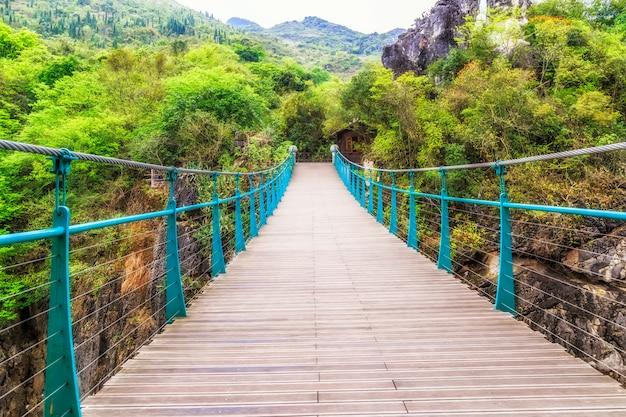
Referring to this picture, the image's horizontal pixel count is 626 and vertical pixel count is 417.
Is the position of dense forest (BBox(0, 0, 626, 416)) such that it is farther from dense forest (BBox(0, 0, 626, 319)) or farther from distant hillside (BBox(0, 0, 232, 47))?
distant hillside (BBox(0, 0, 232, 47))

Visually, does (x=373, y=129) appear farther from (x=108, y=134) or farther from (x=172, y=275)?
(x=172, y=275)

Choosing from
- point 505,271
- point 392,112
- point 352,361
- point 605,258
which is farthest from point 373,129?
point 352,361

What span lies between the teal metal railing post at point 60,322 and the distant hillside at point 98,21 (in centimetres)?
9216

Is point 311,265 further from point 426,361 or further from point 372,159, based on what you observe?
point 372,159

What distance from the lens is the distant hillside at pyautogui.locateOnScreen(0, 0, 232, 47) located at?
299ft

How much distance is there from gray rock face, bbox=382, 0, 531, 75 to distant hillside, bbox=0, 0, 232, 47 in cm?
6778

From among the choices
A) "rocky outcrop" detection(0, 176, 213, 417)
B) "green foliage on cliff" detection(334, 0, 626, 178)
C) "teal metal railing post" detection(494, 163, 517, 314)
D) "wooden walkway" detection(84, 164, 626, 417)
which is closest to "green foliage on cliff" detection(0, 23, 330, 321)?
"rocky outcrop" detection(0, 176, 213, 417)

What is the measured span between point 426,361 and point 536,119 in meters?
17.8

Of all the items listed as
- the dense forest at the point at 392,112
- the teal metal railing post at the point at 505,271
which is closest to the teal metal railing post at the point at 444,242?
the teal metal railing post at the point at 505,271

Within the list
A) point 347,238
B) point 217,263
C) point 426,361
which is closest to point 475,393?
point 426,361

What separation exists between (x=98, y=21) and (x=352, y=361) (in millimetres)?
138235

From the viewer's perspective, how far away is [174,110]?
19.7 meters

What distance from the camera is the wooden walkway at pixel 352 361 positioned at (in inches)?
83.3

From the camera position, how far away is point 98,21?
11706 centimetres
